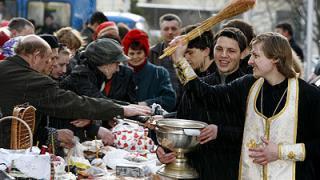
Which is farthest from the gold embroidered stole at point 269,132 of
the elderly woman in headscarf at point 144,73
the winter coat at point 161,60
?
the winter coat at point 161,60

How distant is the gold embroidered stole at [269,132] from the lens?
179 inches

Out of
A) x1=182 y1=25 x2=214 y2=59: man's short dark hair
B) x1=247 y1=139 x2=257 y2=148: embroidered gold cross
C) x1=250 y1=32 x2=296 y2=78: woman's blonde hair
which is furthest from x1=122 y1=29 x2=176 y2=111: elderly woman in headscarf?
x1=250 y1=32 x2=296 y2=78: woman's blonde hair

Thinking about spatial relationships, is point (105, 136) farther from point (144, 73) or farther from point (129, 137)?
point (144, 73)

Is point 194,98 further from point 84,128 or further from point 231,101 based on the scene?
point 84,128

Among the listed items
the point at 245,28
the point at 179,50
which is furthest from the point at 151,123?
the point at 245,28

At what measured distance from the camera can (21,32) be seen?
845 centimetres

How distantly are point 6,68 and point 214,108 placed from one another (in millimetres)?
1604

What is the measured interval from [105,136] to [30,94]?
0.93 metres

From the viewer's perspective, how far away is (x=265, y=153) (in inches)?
180

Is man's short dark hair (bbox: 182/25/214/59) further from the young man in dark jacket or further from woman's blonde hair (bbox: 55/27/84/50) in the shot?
woman's blonde hair (bbox: 55/27/84/50)

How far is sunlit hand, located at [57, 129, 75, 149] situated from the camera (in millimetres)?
5605

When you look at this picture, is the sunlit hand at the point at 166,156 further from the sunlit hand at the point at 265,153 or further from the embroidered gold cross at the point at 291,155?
the embroidered gold cross at the point at 291,155

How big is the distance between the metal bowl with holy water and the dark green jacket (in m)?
0.89

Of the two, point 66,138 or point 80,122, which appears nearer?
point 66,138
